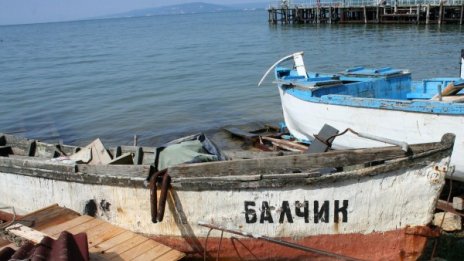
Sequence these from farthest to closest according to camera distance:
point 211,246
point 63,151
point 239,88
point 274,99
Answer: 1. point 239,88
2. point 274,99
3. point 63,151
4. point 211,246

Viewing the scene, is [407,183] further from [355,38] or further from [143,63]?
[355,38]

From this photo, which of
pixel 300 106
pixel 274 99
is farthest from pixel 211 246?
pixel 274 99

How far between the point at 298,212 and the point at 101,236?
238 cm

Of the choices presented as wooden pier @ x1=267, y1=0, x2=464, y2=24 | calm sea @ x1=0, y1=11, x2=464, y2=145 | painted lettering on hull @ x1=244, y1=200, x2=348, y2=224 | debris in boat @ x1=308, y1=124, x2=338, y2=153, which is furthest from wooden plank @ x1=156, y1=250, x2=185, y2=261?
wooden pier @ x1=267, y1=0, x2=464, y2=24

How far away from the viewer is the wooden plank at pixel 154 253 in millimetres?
4980

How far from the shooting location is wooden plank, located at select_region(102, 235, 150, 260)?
196 inches

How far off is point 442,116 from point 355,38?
3379 centimetres

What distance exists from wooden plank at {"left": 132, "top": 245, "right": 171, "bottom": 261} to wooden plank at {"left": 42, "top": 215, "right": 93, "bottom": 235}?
3.40ft

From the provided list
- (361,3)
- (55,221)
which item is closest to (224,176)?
(55,221)

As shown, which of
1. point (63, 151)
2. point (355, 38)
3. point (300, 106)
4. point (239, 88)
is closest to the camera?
point (63, 151)

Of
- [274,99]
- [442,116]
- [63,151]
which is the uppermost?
[442,116]

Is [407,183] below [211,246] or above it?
above

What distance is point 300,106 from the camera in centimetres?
908

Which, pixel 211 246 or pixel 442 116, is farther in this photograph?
pixel 442 116
